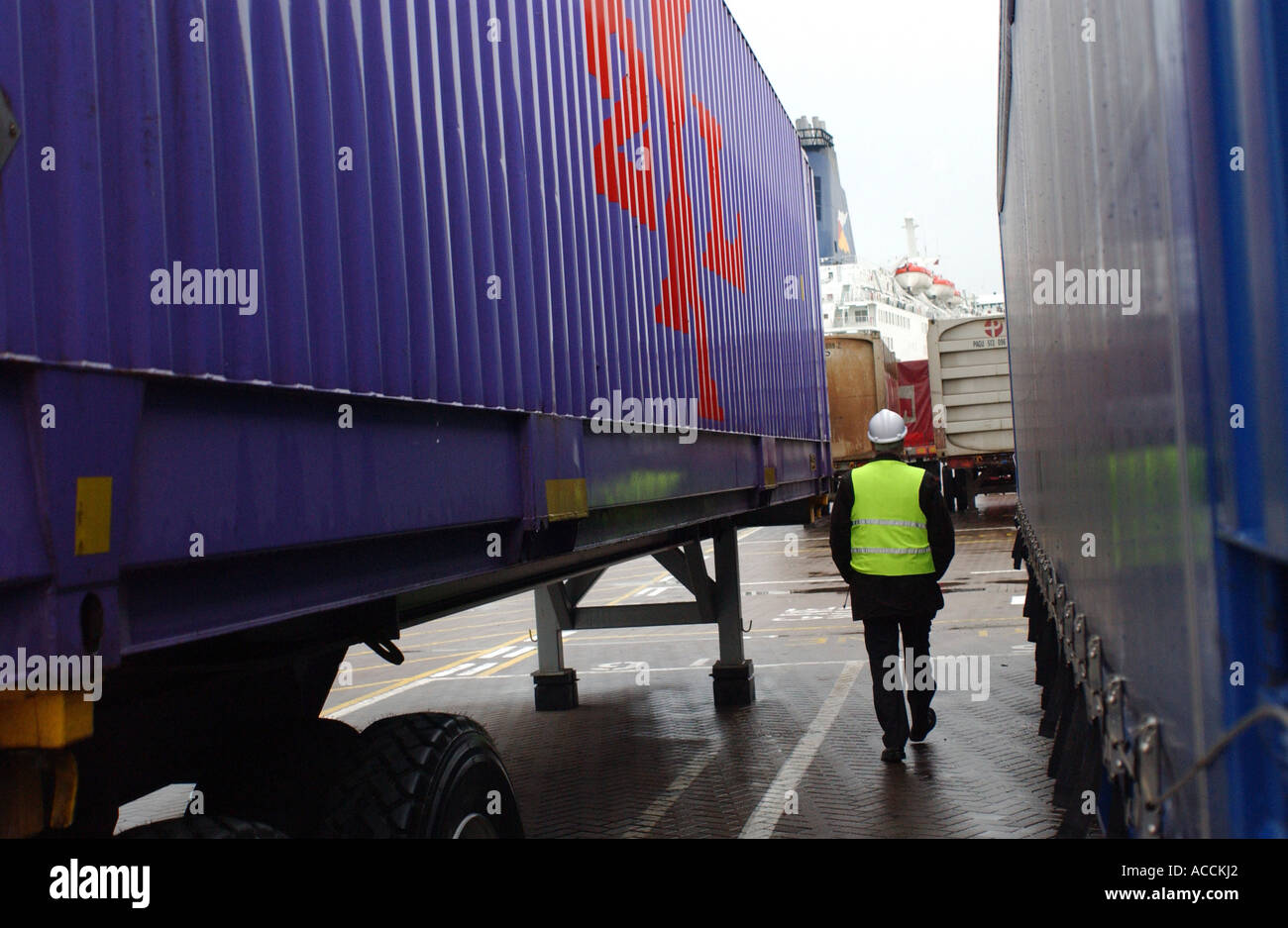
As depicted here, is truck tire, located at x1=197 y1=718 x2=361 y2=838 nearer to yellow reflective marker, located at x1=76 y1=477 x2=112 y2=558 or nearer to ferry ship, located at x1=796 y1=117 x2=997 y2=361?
yellow reflective marker, located at x1=76 y1=477 x2=112 y2=558

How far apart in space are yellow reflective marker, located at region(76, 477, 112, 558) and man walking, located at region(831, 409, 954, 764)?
494 centimetres

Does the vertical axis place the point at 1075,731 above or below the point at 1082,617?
below

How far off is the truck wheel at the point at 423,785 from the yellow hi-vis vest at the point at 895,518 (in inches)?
142

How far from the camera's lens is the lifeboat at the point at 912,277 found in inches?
3120

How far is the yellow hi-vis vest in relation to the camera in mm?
6496

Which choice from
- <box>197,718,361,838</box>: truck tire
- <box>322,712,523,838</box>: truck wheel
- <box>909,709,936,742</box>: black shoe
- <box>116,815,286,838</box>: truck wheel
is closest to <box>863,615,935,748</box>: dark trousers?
<box>909,709,936,742</box>: black shoe

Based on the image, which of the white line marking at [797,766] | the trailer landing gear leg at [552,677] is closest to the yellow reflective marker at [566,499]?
the white line marking at [797,766]

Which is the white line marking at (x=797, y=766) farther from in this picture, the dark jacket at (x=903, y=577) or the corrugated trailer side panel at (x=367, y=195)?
the corrugated trailer side panel at (x=367, y=195)

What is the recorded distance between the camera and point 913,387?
27.5 metres

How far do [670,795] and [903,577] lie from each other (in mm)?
1792

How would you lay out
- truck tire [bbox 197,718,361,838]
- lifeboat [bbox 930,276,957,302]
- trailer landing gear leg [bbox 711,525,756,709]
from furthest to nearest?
lifeboat [bbox 930,276,957,302] → trailer landing gear leg [bbox 711,525,756,709] → truck tire [bbox 197,718,361,838]
